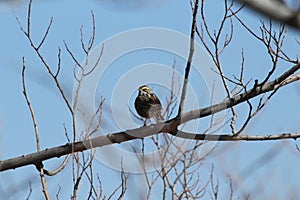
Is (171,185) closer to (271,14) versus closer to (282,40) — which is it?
(282,40)

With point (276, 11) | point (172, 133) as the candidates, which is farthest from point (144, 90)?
point (276, 11)

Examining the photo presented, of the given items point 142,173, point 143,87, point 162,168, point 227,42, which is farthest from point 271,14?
point 143,87

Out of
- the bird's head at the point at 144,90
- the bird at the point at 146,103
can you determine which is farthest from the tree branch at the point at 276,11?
the bird's head at the point at 144,90

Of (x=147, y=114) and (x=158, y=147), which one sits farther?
(x=147, y=114)

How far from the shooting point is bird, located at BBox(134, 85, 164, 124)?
4.90 metres

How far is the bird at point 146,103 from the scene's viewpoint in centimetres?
490

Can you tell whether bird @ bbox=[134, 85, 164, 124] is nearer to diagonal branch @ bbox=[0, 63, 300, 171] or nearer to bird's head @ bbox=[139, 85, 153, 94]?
bird's head @ bbox=[139, 85, 153, 94]

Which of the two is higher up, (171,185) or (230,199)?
(171,185)

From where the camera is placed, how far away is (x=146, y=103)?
522 cm

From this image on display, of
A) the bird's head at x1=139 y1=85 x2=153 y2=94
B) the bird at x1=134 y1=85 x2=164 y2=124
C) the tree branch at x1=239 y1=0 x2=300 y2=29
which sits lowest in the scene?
the tree branch at x1=239 y1=0 x2=300 y2=29

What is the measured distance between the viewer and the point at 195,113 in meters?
2.92

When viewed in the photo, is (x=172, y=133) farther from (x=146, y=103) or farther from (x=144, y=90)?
(x=144, y=90)

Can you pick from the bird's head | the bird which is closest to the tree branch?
the bird

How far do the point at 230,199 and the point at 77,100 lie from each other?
1558 millimetres
